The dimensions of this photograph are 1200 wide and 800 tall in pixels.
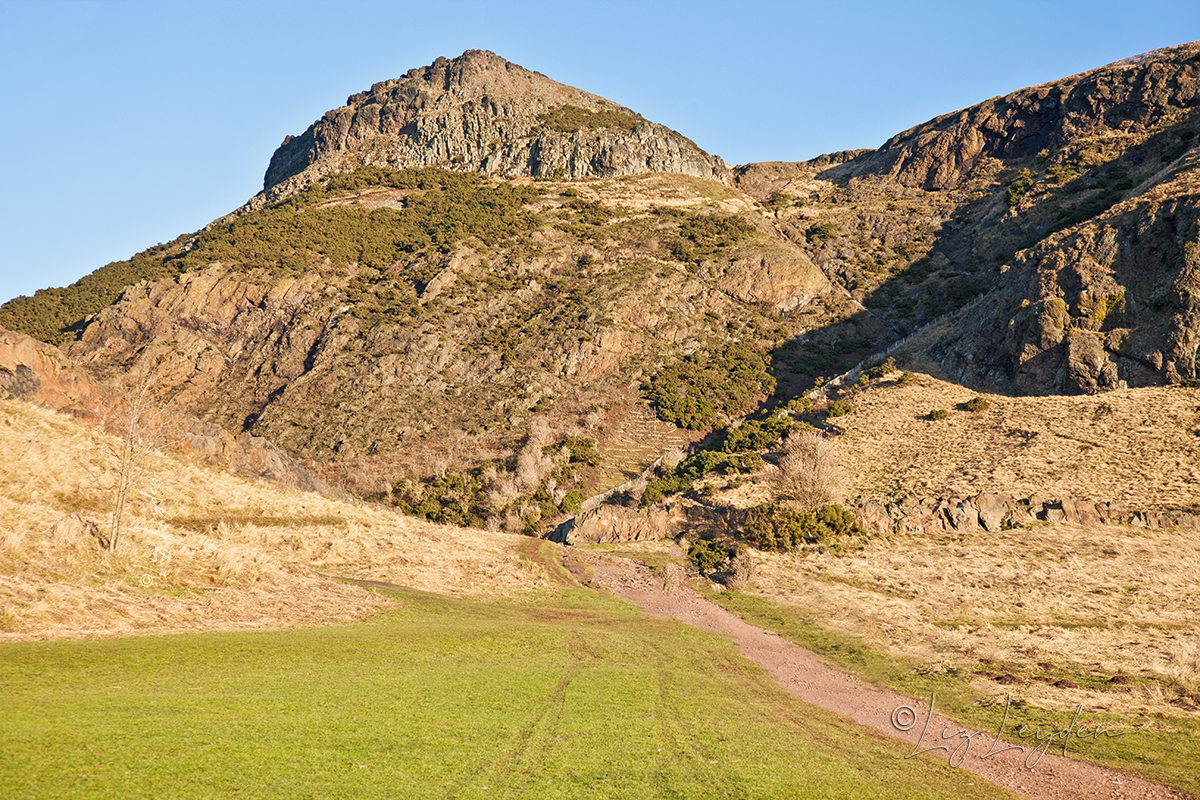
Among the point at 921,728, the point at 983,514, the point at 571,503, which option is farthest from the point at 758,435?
Result: the point at 921,728

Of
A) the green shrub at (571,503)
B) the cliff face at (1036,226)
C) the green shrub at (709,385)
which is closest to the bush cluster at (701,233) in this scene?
the cliff face at (1036,226)

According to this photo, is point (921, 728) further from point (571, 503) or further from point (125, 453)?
point (571, 503)

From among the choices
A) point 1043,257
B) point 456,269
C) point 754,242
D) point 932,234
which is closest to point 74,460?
point 456,269

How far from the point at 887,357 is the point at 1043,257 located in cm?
1521

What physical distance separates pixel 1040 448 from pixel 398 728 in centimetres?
4514

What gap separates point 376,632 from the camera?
17.8 metres

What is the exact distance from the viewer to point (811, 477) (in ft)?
135

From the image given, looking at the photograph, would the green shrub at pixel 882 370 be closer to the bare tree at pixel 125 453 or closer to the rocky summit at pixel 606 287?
the rocky summit at pixel 606 287

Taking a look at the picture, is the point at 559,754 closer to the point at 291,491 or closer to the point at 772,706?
the point at 772,706

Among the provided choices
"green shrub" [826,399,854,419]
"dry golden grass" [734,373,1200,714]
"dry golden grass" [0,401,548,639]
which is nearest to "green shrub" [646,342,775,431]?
"green shrub" [826,399,854,419]

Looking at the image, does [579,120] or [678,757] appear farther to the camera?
[579,120]

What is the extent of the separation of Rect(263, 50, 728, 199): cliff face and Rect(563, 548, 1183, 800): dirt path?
101625 mm

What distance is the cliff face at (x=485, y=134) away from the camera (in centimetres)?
11669

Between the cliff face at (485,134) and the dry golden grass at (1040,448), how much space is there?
263ft
